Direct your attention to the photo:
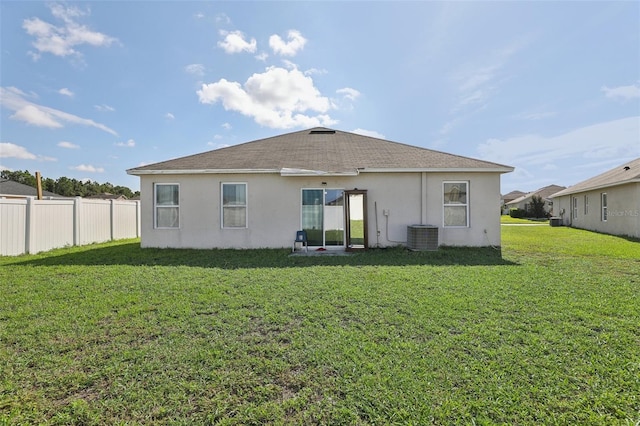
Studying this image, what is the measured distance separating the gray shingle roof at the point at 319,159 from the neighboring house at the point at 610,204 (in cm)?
951

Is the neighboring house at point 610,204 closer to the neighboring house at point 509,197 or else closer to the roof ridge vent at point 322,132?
the roof ridge vent at point 322,132

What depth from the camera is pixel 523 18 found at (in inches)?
387

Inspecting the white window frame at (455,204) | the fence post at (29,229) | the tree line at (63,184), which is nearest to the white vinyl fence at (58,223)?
the fence post at (29,229)

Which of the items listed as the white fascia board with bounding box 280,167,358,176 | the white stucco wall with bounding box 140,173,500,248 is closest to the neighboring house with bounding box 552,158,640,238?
the white stucco wall with bounding box 140,173,500,248

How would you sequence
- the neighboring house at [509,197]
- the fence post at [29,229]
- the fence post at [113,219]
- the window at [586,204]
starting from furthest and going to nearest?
the neighboring house at [509,197] < the window at [586,204] < the fence post at [113,219] < the fence post at [29,229]

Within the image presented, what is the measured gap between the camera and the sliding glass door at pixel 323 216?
32.7 ft

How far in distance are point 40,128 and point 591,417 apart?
82.4ft

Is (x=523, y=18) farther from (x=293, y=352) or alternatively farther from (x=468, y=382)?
(x=293, y=352)

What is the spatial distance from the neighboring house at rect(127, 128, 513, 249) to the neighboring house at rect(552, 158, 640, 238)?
938 cm

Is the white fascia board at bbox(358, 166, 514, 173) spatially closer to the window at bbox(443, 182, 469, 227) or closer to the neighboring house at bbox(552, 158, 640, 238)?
the window at bbox(443, 182, 469, 227)

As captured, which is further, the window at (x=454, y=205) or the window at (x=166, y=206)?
the window at (x=166, y=206)

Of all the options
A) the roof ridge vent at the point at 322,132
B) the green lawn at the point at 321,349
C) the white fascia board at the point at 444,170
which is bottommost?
the green lawn at the point at 321,349

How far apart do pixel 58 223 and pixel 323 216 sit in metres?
10.6

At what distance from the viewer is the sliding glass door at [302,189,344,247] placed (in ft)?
32.7
